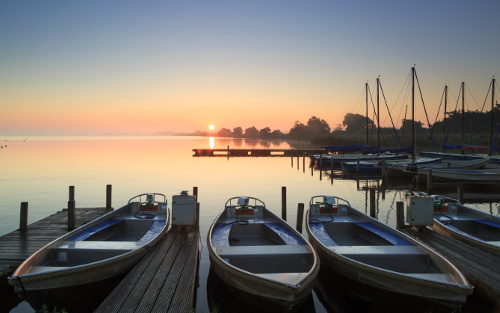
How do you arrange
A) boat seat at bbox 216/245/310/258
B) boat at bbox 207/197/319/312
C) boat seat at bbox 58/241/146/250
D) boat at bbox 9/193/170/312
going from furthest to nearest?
boat seat at bbox 58/241/146/250 → boat seat at bbox 216/245/310/258 → boat at bbox 9/193/170/312 → boat at bbox 207/197/319/312

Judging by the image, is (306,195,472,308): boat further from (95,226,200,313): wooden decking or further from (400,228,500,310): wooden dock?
(95,226,200,313): wooden decking

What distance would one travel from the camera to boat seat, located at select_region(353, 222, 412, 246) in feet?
30.8

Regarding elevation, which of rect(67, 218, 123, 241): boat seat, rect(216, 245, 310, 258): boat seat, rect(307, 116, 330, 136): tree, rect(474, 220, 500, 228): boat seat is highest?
rect(307, 116, 330, 136): tree

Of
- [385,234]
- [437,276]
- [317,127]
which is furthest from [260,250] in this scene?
[317,127]

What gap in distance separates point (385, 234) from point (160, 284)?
6580 mm

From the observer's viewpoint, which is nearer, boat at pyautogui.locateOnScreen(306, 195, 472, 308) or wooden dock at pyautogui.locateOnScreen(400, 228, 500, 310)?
boat at pyautogui.locateOnScreen(306, 195, 472, 308)

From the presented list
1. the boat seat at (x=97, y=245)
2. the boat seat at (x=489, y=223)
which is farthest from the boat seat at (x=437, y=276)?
the boat seat at (x=97, y=245)

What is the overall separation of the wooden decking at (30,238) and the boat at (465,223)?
12.7 metres

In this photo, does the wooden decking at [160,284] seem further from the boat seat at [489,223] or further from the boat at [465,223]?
the boat seat at [489,223]

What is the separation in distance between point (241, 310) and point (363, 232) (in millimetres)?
5155

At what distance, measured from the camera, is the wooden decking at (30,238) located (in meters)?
9.42

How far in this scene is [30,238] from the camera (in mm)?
11406

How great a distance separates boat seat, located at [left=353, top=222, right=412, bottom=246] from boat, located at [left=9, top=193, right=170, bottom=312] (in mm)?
6501

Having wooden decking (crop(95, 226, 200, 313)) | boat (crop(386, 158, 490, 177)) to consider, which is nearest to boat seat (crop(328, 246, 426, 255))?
wooden decking (crop(95, 226, 200, 313))
